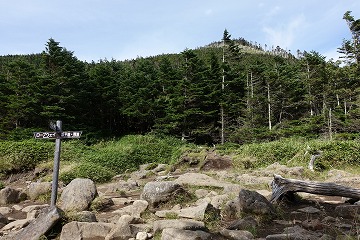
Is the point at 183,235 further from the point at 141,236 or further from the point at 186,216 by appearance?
the point at 186,216

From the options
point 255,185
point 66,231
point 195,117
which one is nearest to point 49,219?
point 66,231

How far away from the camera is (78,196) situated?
7574 mm

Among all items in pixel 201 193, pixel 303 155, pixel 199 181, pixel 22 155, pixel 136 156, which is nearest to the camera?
pixel 201 193

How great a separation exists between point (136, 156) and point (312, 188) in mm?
13880

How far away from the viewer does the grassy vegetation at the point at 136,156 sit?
14438 mm

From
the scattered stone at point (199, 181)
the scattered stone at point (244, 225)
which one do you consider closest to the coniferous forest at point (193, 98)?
the scattered stone at point (199, 181)

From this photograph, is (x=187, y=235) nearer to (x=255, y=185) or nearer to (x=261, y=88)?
(x=255, y=185)

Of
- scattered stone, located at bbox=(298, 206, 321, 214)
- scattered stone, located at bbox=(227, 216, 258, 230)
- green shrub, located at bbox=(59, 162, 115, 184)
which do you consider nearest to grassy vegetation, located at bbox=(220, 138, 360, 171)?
green shrub, located at bbox=(59, 162, 115, 184)

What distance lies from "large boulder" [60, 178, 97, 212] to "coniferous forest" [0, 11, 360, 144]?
1842cm

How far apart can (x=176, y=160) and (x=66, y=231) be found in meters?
14.0

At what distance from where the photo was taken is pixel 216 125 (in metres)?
30.2

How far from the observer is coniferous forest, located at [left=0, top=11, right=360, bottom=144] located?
24.3 m

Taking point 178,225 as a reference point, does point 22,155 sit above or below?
above

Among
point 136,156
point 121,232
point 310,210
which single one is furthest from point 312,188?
point 136,156
